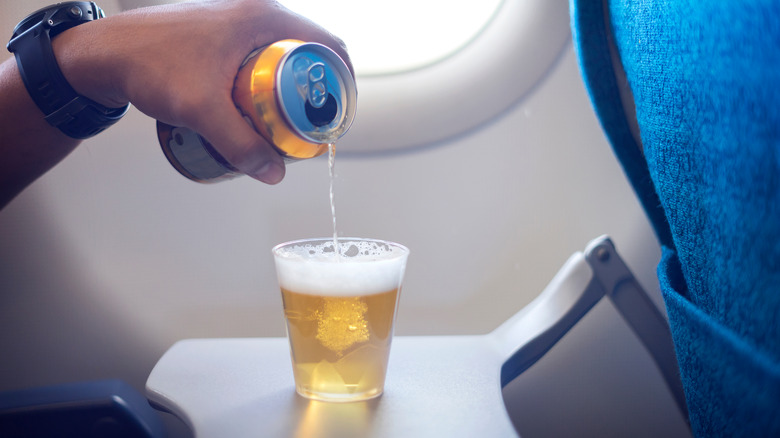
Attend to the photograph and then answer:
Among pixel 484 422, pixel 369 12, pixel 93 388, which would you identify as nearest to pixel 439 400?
pixel 484 422

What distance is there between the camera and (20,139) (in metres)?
0.73

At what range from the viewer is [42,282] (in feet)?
3.21

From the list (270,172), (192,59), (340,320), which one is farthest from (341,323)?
(192,59)

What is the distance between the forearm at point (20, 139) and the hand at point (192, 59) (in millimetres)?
94

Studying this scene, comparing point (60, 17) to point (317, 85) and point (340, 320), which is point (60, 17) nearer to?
point (317, 85)

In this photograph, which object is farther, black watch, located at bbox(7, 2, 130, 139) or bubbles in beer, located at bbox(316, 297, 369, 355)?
black watch, located at bbox(7, 2, 130, 139)

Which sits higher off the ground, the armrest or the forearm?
the forearm

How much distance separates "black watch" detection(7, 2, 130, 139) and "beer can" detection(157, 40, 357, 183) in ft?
0.80

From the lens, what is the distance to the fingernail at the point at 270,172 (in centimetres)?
57

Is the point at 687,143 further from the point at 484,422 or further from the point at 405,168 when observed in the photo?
the point at 405,168

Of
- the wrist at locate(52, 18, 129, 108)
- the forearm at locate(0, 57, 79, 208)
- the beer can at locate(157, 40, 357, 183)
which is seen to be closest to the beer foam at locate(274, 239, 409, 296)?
the beer can at locate(157, 40, 357, 183)

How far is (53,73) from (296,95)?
0.32 metres

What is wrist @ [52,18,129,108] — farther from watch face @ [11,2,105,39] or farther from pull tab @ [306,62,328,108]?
pull tab @ [306,62,328,108]

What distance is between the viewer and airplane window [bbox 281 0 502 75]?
3.23ft
